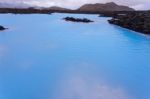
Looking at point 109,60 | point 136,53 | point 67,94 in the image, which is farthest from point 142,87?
point 136,53

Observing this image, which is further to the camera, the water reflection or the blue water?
the blue water

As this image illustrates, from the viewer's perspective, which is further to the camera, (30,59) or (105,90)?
(30,59)

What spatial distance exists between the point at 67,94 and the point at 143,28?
10405mm

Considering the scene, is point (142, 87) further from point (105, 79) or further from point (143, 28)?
point (143, 28)

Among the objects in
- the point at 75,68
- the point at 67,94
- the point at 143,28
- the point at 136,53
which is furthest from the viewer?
the point at 143,28

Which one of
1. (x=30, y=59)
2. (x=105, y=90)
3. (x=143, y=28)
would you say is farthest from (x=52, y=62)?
(x=143, y=28)

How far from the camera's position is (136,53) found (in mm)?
10070

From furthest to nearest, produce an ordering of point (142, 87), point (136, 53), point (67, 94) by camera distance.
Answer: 1. point (136, 53)
2. point (142, 87)
3. point (67, 94)

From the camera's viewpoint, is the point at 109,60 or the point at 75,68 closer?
the point at 75,68

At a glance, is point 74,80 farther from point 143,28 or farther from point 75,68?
point 143,28

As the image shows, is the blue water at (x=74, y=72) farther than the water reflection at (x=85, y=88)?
Yes

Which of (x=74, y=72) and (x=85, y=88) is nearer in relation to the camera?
(x=85, y=88)

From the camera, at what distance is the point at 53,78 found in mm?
6809

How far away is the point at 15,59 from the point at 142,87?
171 inches
